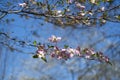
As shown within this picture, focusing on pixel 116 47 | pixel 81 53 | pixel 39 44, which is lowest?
pixel 116 47

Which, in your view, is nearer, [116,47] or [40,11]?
[40,11]

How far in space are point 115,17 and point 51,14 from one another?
1.06 meters

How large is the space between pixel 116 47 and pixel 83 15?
246 cm

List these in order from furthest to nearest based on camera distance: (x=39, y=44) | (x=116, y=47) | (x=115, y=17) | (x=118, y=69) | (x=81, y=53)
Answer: (x=118, y=69) → (x=116, y=47) → (x=115, y=17) → (x=81, y=53) → (x=39, y=44)

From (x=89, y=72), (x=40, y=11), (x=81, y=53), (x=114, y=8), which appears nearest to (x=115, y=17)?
(x=114, y=8)

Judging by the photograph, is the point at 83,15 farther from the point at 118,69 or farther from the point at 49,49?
the point at 118,69

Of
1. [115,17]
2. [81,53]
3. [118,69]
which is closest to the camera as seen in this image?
[81,53]

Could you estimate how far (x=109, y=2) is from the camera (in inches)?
212

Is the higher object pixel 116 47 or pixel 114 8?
pixel 114 8

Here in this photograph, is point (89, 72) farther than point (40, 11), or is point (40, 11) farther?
point (89, 72)

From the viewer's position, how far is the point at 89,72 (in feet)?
27.4

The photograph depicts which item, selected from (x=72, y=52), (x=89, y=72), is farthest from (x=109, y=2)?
(x=89, y=72)

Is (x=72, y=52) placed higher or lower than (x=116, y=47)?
higher

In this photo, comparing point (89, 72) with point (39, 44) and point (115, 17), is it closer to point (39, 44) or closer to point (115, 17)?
point (115, 17)
